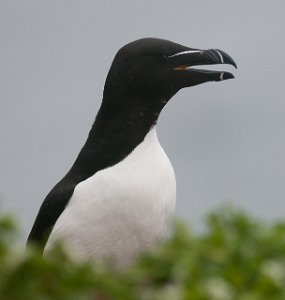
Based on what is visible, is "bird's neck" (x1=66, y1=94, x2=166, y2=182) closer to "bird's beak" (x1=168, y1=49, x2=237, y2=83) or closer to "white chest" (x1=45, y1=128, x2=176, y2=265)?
"white chest" (x1=45, y1=128, x2=176, y2=265)

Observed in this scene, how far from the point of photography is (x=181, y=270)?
4.07 meters

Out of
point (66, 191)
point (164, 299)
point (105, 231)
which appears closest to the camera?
point (164, 299)

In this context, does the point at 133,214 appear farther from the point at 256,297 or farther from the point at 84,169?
the point at 256,297

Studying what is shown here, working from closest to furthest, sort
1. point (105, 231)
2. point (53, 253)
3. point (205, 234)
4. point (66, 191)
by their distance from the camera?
point (53, 253)
point (205, 234)
point (105, 231)
point (66, 191)

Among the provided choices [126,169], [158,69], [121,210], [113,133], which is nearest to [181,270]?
[121,210]

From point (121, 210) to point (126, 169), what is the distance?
531 mm

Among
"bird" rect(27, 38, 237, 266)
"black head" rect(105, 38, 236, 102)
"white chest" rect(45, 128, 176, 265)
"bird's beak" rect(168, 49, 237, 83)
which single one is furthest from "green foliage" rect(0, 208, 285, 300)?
"bird's beak" rect(168, 49, 237, 83)

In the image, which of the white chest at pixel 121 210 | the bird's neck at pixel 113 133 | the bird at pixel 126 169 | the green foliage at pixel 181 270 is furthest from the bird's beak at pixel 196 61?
the green foliage at pixel 181 270

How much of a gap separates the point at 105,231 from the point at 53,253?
241 inches

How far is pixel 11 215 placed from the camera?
13.0ft

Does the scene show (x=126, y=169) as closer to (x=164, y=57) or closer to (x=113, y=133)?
(x=113, y=133)

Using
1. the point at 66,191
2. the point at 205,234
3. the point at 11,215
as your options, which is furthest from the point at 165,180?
the point at 11,215

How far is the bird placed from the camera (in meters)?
10.2

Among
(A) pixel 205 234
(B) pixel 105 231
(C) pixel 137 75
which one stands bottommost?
(B) pixel 105 231
